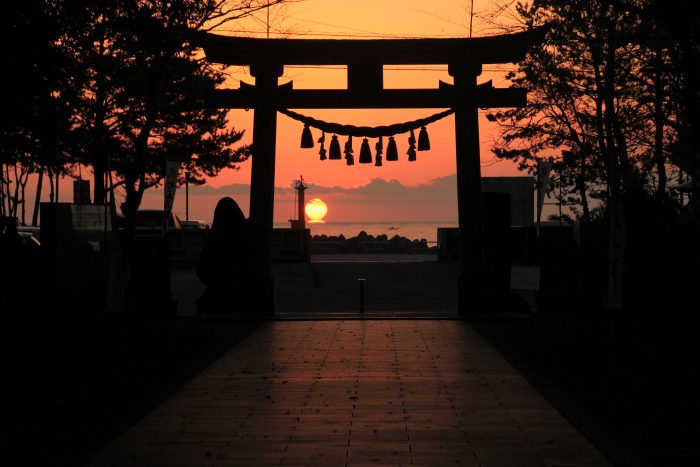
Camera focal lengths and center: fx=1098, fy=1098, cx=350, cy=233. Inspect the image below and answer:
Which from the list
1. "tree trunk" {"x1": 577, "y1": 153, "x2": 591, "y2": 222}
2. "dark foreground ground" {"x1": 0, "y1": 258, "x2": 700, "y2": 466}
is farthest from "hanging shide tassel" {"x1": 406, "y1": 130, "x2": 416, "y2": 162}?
"tree trunk" {"x1": 577, "y1": 153, "x2": 591, "y2": 222}

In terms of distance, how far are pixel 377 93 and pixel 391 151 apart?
129cm

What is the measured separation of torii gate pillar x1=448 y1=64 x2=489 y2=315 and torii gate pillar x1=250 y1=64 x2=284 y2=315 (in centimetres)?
383

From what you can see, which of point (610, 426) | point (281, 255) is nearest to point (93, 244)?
point (610, 426)

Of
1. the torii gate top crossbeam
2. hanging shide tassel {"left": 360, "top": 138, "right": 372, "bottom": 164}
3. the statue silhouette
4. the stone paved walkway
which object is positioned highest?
the torii gate top crossbeam

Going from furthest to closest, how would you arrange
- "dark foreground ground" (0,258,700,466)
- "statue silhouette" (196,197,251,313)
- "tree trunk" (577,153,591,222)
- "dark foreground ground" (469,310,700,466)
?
"tree trunk" (577,153,591,222) < "statue silhouette" (196,197,251,313) < "dark foreground ground" (0,258,700,466) < "dark foreground ground" (469,310,700,466)

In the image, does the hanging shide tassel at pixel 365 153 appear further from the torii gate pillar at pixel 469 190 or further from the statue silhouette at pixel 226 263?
the statue silhouette at pixel 226 263

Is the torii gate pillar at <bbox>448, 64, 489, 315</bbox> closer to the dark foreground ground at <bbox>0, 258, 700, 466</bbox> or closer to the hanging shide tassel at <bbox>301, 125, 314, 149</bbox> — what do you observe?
the dark foreground ground at <bbox>0, 258, 700, 466</bbox>

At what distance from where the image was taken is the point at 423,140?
23.2m

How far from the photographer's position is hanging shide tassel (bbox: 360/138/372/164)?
920 inches

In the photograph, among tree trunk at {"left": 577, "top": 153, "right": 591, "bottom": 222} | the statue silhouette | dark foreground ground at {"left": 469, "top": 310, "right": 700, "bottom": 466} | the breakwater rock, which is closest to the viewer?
dark foreground ground at {"left": 469, "top": 310, "right": 700, "bottom": 466}

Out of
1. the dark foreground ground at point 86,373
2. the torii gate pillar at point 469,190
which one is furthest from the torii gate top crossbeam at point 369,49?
the dark foreground ground at point 86,373

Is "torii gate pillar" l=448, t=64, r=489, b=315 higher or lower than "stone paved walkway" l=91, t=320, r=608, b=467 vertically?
higher

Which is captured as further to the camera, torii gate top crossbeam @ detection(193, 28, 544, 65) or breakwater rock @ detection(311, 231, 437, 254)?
breakwater rock @ detection(311, 231, 437, 254)

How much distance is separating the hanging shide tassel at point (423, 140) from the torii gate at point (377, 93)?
53 centimetres
